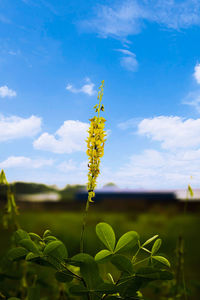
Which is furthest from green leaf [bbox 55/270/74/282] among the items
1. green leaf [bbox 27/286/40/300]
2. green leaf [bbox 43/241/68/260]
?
green leaf [bbox 27/286/40/300]

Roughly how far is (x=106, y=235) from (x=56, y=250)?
128 millimetres

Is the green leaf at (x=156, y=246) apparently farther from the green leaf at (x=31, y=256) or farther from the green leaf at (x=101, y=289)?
the green leaf at (x=31, y=256)

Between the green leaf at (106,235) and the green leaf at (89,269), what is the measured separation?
76mm

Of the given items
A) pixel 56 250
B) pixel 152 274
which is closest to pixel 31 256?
pixel 56 250

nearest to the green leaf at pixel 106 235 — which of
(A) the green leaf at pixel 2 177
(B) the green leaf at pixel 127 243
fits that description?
(B) the green leaf at pixel 127 243

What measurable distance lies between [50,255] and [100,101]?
1.35 feet

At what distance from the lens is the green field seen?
4479mm

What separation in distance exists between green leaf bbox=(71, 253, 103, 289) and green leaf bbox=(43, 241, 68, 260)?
1.5 inches

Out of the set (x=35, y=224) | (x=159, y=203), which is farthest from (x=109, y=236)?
(x=159, y=203)

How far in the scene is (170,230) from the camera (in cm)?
512

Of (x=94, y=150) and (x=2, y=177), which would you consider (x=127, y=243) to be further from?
(x=2, y=177)

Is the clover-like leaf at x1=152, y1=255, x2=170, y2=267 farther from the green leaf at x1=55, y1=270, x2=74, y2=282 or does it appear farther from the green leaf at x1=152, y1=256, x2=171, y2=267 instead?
the green leaf at x1=55, y1=270, x2=74, y2=282

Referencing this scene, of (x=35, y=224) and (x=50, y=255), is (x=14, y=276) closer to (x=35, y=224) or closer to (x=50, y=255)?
(x=50, y=255)

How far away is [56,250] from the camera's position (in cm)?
62
